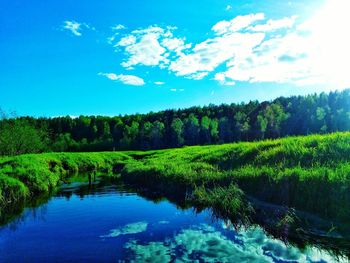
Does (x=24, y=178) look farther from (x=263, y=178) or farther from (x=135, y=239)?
(x=263, y=178)

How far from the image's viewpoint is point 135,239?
53.1 feet

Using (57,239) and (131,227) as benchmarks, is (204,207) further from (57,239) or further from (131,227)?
(57,239)

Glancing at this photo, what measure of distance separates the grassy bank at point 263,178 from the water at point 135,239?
244 centimetres

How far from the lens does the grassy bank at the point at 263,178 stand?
16353 mm

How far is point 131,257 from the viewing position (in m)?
13.7

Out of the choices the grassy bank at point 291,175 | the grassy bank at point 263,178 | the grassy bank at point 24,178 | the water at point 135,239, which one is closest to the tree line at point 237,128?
the grassy bank at point 24,178

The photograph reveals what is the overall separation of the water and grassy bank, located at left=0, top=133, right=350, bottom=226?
2443mm

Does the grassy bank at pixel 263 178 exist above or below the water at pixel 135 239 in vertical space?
above

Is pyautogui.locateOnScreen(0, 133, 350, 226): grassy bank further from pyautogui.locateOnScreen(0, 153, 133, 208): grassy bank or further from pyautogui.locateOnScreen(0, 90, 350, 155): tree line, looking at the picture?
pyautogui.locateOnScreen(0, 90, 350, 155): tree line

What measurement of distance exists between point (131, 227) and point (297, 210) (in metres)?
8.43

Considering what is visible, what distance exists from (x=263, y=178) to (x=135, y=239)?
8.63m

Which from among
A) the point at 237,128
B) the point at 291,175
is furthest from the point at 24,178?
the point at 237,128

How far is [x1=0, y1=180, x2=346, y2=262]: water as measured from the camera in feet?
44.7

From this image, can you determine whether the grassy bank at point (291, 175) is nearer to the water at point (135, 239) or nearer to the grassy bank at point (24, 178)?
the water at point (135, 239)
